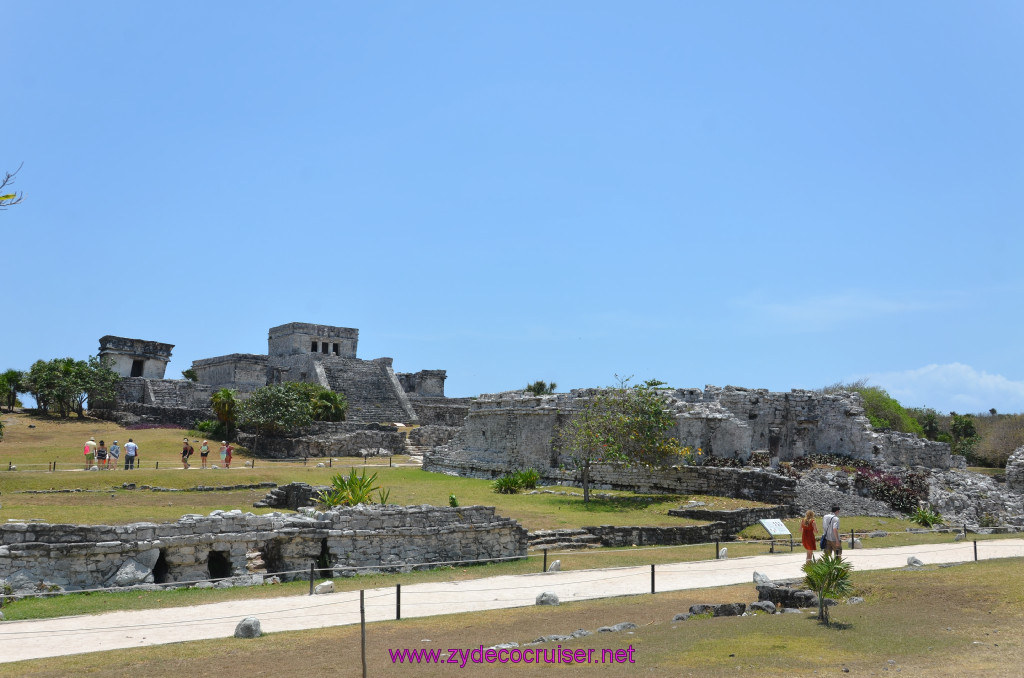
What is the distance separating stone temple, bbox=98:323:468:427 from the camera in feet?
155

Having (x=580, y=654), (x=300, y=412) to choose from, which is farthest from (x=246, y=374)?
(x=580, y=654)

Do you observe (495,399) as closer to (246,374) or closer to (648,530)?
(648,530)

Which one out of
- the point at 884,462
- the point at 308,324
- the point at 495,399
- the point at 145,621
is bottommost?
the point at 145,621

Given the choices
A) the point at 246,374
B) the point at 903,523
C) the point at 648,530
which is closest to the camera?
the point at 648,530

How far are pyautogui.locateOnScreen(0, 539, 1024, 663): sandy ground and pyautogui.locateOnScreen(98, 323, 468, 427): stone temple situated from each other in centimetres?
3183

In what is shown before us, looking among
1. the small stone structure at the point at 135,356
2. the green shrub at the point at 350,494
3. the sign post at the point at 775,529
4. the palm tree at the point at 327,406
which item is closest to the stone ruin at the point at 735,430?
the sign post at the point at 775,529

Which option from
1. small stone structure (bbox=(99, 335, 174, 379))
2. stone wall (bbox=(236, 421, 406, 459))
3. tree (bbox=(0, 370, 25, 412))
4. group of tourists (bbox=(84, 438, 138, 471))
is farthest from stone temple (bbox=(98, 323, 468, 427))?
group of tourists (bbox=(84, 438, 138, 471))

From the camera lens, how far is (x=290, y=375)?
173 ft

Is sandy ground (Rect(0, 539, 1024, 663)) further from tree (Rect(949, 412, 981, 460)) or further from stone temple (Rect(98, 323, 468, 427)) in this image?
tree (Rect(949, 412, 981, 460))

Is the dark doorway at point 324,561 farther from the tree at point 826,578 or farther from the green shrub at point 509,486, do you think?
the green shrub at point 509,486

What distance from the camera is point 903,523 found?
2172 cm

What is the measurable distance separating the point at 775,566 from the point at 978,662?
7.12 meters

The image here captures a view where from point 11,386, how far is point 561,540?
38.2m

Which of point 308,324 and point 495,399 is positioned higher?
point 308,324
